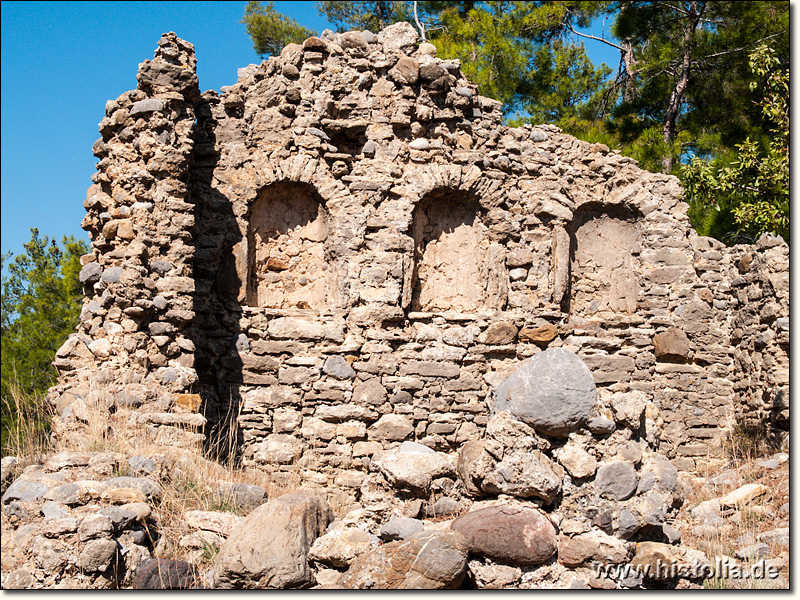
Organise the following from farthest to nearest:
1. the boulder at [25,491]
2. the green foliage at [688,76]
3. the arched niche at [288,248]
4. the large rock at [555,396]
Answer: the green foliage at [688,76] < the arched niche at [288,248] < the large rock at [555,396] < the boulder at [25,491]

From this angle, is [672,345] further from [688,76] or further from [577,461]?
[688,76]

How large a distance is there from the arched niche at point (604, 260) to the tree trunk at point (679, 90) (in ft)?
13.3

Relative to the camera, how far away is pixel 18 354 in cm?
1473

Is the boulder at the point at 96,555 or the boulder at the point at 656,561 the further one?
the boulder at the point at 656,561

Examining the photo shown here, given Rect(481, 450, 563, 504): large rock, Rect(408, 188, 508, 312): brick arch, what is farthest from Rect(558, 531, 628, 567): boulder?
Rect(408, 188, 508, 312): brick arch

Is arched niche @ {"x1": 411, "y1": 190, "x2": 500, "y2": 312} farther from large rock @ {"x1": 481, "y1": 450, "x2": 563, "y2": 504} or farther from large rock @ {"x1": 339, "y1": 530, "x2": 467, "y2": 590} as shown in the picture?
large rock @ {"x1": 339, "y1": 530, "x2": 467, "y2": 590}

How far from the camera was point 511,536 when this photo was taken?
489cm

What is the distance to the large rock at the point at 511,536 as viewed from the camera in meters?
4.86

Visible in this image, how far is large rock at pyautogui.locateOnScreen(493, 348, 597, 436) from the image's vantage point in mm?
5523

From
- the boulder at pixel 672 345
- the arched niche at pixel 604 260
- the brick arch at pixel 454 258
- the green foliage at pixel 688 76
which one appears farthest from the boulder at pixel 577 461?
the green foliage at pixel 688 76

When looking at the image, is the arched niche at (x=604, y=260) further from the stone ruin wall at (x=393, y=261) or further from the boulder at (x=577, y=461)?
the boulder at (x=577, y=461)

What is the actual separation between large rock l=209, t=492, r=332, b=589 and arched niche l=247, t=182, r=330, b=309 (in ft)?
12.2

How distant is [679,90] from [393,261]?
310 inches

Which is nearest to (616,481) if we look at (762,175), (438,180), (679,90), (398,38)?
(438,180)
